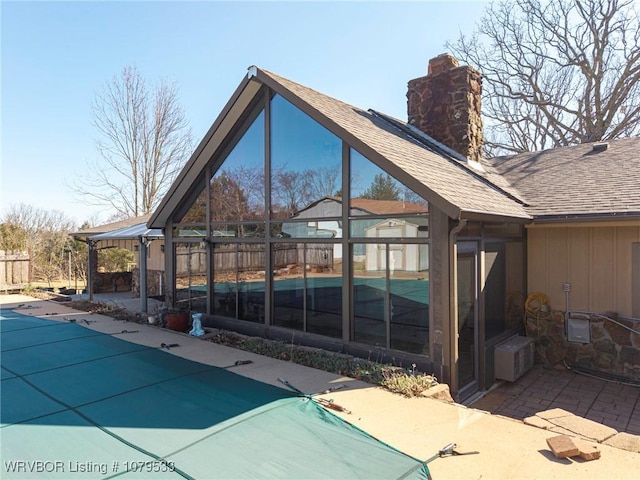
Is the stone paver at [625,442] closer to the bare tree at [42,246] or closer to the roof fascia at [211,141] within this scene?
the roof fascia at [211,141]

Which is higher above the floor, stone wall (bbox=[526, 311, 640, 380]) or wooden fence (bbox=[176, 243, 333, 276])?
wooden fence (bbox=[176, 243, 333, 276])

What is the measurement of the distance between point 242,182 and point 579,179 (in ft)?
22.9

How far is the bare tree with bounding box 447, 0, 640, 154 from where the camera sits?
50.7 feet

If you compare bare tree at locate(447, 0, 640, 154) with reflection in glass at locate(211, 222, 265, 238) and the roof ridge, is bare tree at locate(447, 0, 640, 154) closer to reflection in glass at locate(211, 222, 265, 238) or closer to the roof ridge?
the roof ridge

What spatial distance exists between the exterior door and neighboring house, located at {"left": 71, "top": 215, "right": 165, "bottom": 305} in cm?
825

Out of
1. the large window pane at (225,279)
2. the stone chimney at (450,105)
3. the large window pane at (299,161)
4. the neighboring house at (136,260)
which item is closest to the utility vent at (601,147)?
the stone chimney at (450,105)

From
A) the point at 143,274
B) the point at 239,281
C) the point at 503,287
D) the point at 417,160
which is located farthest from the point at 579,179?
the point at 143,274

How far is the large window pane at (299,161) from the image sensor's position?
23.4ft

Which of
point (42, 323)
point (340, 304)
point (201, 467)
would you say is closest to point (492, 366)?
point (340, 304)

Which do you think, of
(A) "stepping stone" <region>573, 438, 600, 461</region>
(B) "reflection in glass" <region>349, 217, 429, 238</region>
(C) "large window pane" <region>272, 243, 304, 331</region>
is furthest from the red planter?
(A) "stepping stone" <region>573, 438, 600, 461</region>

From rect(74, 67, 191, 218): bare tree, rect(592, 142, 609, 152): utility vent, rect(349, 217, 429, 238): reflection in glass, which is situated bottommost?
rect(349, 217, 429, 238): reflection in glass

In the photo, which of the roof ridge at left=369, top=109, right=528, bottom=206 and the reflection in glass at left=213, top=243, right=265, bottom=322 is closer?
the roof ridge at left=369, top=109, right=528, bottom=206

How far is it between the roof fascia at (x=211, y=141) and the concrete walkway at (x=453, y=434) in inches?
179

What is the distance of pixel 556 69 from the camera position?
1708 centimetres
